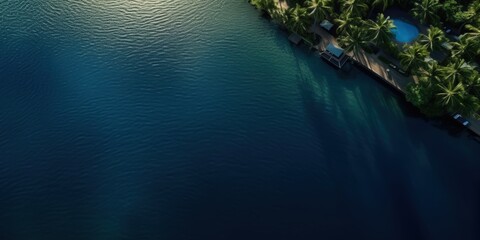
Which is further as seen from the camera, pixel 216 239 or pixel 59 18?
pixel 59 18

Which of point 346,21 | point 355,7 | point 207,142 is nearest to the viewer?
point 207,142

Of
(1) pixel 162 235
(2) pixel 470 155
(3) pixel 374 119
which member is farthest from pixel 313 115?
(1) pixel 162 235

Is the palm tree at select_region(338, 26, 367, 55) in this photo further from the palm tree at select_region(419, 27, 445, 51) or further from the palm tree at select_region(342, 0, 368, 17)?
the palm tree at select_region(419, 27, 445, 51)

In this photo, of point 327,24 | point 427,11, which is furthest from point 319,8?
point 427,11

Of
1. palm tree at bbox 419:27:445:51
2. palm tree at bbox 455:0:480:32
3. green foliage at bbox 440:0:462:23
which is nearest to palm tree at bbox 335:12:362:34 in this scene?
palm tree at bbox 419:27:445:51

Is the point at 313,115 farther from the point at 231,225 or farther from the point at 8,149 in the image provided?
the point at 8,149

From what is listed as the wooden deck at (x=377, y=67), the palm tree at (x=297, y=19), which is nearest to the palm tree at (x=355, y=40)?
the wooden deck at (x=377, y=67)

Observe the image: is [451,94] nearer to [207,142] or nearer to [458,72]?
[458,72]

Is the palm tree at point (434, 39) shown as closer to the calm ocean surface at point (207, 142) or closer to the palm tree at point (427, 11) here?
the palm tree at point (427, 11)
